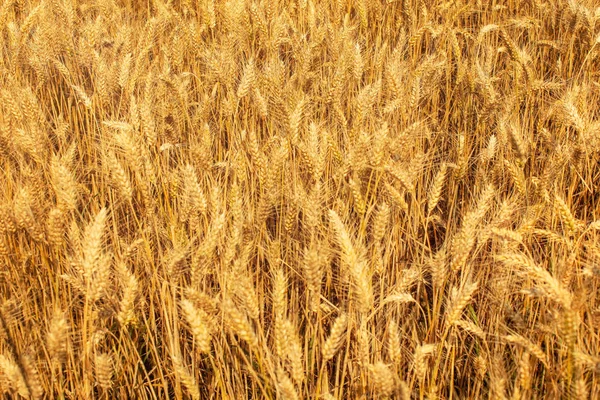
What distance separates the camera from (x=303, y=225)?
1670 millimetres

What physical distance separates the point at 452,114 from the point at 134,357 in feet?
5.34

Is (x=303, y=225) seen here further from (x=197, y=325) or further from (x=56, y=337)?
(x=56, y=337)

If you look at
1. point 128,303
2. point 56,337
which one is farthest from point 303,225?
point 56,337

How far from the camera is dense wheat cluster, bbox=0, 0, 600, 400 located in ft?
4.30

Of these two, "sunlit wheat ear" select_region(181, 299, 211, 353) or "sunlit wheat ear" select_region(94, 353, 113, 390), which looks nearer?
"sunlit wheat ear" select_region(181, 299, 211, 353)

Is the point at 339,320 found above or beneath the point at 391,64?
beneath

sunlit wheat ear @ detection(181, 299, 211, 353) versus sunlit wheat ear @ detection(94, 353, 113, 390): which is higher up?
sunlit wheat ear @ detection(181, 299, 211, 353)

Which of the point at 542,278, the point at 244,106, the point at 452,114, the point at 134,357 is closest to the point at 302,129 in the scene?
the point at 244,106

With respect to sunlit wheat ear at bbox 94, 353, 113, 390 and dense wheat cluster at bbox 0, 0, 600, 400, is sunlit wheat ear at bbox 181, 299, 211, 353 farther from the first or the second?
sunlit wheat ear at bbox 94, 353, 113, 390

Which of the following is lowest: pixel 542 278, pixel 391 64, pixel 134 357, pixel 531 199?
pixel 134 357

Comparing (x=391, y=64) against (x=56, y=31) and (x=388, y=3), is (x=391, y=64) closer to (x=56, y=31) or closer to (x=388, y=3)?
(x=388, y=3)

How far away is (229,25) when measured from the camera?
8.69 feet

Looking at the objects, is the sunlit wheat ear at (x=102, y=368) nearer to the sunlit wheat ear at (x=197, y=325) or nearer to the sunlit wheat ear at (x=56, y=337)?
the sunlit wheat ear at (x=56, y=337)

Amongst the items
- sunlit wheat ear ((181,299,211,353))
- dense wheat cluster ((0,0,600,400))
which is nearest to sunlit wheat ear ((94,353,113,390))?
dense wheat cluster ((0,0,600,400))
